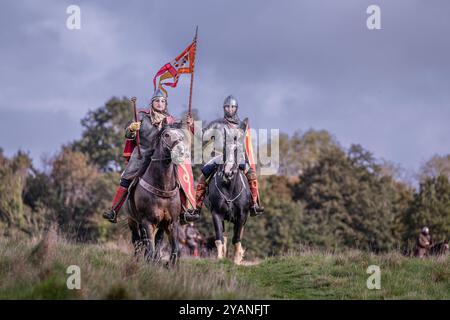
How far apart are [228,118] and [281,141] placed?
217 feet

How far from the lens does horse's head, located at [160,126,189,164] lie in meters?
13.6

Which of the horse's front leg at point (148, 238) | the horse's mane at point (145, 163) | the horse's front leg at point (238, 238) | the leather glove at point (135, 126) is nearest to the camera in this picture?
the horse's front leg at point (148, 238)

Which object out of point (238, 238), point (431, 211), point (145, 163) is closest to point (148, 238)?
point (145, 163)

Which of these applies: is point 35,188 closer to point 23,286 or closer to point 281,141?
point 281,141

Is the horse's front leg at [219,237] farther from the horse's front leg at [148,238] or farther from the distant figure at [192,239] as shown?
the distant figure at [192,239]

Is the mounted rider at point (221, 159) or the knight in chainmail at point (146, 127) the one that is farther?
the mounted rider at point (221, 159)

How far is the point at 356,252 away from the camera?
16.8m

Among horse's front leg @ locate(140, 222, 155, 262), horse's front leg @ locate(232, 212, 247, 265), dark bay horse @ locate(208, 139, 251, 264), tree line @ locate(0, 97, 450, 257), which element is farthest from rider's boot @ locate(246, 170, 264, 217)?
tree line @ locate(0, 97, 450, 257)

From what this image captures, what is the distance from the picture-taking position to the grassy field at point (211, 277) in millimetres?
10281

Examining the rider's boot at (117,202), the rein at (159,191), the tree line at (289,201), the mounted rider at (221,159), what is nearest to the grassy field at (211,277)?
the rider's boot at (117,202)

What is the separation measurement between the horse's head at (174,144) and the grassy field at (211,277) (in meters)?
1.97
